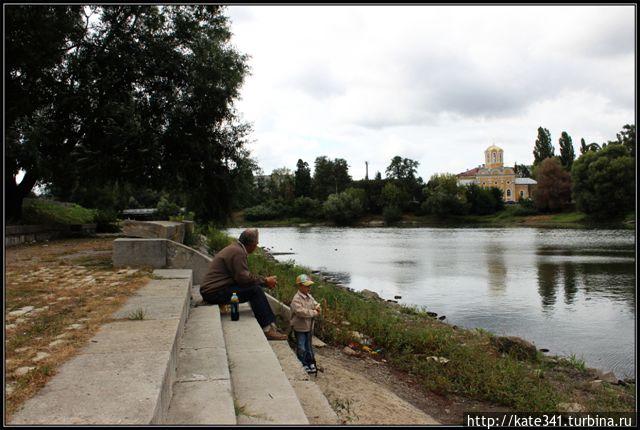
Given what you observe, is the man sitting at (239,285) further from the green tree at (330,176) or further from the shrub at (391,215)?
the green tree at (330,176)

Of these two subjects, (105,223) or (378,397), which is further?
(105,223)

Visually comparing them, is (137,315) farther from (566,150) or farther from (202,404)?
(566,150)

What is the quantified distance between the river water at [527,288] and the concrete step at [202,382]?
23.6ft

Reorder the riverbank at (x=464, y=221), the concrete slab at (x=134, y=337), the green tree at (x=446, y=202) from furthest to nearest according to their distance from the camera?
the green tree at (x=446, y=202), the riverbank at (x=464, y=221), the concrete slab at (x=134, y=337)

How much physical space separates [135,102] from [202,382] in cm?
1363

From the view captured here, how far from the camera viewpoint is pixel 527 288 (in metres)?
17.5

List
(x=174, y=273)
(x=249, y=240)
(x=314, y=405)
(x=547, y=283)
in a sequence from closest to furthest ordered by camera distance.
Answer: (x=314, y=405) → (x=249, y=240) → (x=174, y=273) → (x=547, y=283)

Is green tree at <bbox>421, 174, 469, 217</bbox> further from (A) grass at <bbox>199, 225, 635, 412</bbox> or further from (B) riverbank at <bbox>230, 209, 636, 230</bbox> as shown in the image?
(A) grass at <bbox>199, 225, 635, 412</bbox>

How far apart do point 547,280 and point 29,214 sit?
1856 centimetres

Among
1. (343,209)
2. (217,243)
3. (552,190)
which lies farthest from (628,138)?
(217,243)

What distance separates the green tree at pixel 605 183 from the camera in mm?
58688

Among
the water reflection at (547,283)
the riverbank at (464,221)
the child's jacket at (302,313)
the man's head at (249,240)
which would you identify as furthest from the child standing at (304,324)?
the riverbank at (464,221)

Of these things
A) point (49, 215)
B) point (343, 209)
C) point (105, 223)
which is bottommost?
point (105, 223)

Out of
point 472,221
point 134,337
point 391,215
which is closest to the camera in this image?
point 134,337
